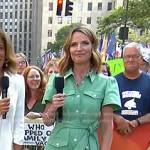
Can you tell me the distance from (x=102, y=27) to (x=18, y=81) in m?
48.7

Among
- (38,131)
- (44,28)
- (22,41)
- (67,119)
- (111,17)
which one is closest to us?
(67,119)

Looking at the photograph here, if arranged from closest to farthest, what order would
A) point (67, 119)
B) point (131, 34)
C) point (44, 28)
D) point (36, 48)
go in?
point (67, 119) < point (131, 34) < point (44, 28) < point (36, 48)

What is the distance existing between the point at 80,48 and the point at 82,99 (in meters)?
0.36

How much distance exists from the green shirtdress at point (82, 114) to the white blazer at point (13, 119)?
271mm

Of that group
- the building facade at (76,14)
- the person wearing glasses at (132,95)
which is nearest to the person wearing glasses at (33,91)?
the person wearing glasses at (132,95)

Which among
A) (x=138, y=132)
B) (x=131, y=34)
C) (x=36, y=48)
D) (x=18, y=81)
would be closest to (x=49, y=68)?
(x=138, y=132)

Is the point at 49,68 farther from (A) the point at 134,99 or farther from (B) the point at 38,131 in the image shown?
(A) the point at 134,99

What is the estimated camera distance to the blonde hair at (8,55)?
3789mm

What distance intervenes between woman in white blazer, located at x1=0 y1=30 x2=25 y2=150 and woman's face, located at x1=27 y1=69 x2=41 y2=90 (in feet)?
9.57

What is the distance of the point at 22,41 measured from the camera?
14075 centimetres

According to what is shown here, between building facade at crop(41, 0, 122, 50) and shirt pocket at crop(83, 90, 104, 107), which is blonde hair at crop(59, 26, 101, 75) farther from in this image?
building facade at crop(41, 0, 122, 50)

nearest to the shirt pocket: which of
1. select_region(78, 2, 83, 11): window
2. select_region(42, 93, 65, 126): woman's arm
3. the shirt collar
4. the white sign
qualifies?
the shirt collar

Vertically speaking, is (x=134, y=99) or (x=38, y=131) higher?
(x=134, y=99)

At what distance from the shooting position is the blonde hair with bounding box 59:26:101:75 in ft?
12.2
